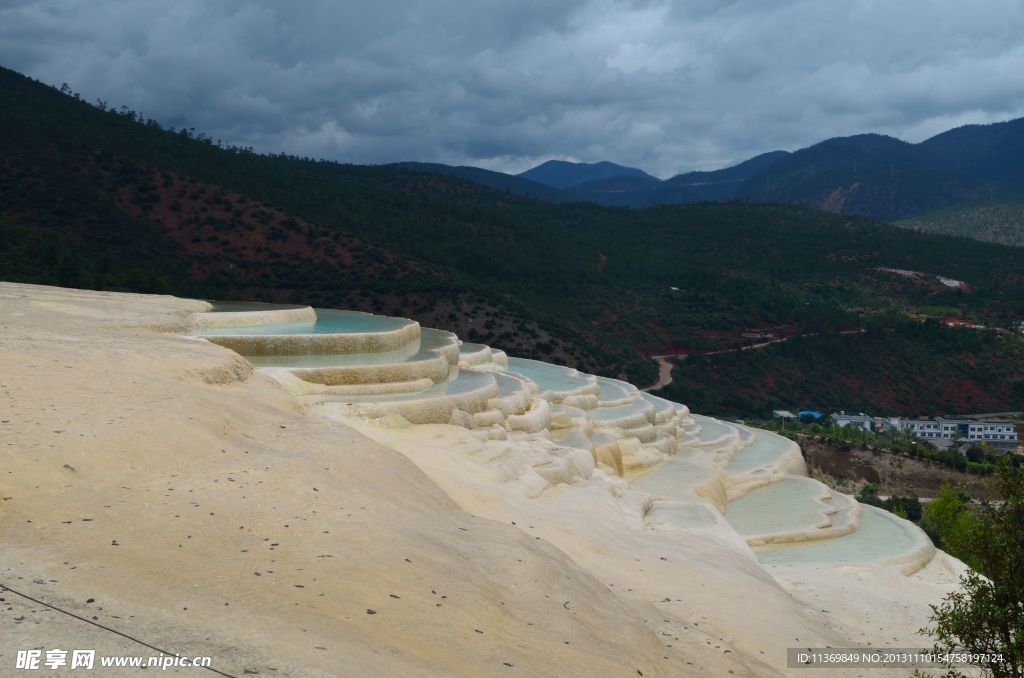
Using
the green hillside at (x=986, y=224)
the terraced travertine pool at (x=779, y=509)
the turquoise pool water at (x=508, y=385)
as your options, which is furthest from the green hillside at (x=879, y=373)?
the green hillside at (x=986, y=224)

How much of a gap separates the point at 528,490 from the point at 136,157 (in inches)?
1469

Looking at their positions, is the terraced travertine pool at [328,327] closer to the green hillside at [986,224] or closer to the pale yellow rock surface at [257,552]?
the pale yellow rock surface at [257,552]

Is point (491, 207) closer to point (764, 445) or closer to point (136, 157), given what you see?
point (136, 157)

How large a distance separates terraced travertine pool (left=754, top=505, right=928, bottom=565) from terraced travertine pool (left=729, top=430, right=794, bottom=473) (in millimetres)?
3007

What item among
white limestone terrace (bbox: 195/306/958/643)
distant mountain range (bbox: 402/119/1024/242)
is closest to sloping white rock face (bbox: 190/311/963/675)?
white limestone terrace (bbox: 195/306/958/643)

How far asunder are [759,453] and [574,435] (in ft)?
23.5

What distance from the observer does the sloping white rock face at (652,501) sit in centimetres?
881

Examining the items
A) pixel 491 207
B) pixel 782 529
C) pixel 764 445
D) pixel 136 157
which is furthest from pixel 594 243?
pixel 782 529

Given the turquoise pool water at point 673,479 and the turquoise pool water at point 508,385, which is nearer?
the turquoise pool water at point 673,479

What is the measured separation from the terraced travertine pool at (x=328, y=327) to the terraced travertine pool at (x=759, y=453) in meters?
7.57

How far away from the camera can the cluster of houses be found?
125 feet

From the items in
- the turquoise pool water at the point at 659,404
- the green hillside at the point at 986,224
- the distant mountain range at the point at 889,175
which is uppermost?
the distant mountain range at the point at 889,175

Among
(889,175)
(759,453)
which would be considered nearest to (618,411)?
(759,453)

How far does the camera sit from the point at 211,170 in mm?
46469
